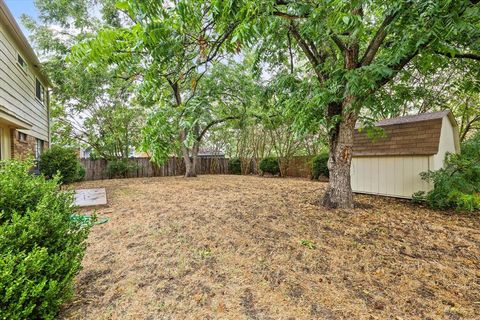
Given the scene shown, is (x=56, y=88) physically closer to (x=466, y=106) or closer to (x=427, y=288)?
(x=427, y=288)

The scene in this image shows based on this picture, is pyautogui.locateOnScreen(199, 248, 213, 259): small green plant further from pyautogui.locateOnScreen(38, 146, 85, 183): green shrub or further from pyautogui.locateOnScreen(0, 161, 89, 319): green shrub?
pyautogui.locateOnScreen(38, 146, 85, 183): green shrub

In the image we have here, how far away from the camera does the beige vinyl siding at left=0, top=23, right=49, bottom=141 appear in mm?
5676

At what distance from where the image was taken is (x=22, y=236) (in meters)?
1.83

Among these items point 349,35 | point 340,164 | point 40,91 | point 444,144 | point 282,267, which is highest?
point 40,91

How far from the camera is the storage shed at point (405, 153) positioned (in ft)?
16.9

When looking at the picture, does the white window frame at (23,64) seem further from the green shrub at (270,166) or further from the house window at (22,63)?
the green shrub at (270,166)

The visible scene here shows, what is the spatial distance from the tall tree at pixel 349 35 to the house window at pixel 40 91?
9031 millimetres

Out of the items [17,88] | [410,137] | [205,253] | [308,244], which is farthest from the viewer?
[17,88]

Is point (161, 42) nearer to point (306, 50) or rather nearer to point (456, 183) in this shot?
point (306, 50)

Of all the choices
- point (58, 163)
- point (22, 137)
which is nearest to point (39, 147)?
point (22, 137)

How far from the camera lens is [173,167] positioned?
50.1 feet

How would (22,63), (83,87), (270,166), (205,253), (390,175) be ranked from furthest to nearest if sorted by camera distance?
(270,166)
(83,87)
(22,63)
(390,175)
(205,253)

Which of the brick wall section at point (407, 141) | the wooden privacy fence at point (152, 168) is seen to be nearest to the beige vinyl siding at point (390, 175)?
the brick wall section at point (407, 141)

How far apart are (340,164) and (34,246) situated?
429 centimetres
